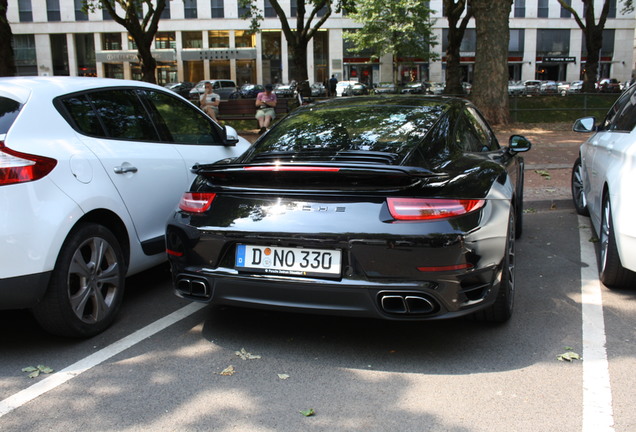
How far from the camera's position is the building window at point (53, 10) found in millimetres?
57312

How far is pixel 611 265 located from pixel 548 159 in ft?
26.6

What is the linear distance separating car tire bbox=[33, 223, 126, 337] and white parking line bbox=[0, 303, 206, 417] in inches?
8.5

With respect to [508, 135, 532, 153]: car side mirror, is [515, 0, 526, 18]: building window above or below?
above

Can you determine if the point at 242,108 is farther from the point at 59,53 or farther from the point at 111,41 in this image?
the point at 59,53

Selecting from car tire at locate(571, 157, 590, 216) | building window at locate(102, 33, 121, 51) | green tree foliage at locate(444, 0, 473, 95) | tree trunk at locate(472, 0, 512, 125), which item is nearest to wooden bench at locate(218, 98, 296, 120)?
tree trunk at locate(472, 0, 512, 125)

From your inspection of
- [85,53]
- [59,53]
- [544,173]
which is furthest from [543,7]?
[544,173]

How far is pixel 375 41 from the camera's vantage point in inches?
1854

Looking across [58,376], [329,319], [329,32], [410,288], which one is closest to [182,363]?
[58,376]

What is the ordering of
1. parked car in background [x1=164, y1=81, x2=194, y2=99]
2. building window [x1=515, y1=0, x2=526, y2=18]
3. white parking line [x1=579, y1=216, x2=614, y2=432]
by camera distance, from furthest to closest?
building window [x1=515, y1=0, x2=526, y2=18] < parked car in background [x1=164, y1=81, x2=194, y2=99] < white parking line [x1=579, y1=216, x2=614, y2=432]

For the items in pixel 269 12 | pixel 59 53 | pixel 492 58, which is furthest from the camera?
pixel 269 12

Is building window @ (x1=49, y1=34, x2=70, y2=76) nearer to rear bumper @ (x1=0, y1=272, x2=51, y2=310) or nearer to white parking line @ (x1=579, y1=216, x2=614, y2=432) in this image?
rear bumper @ (x1=0, y1=272, x2=51, y2=310)

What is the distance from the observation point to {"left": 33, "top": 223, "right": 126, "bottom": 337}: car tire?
3535 millimetres

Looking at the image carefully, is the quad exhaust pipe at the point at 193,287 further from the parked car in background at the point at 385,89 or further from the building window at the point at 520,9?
the building window at the point at 520,9

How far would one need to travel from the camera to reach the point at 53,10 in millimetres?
57406
